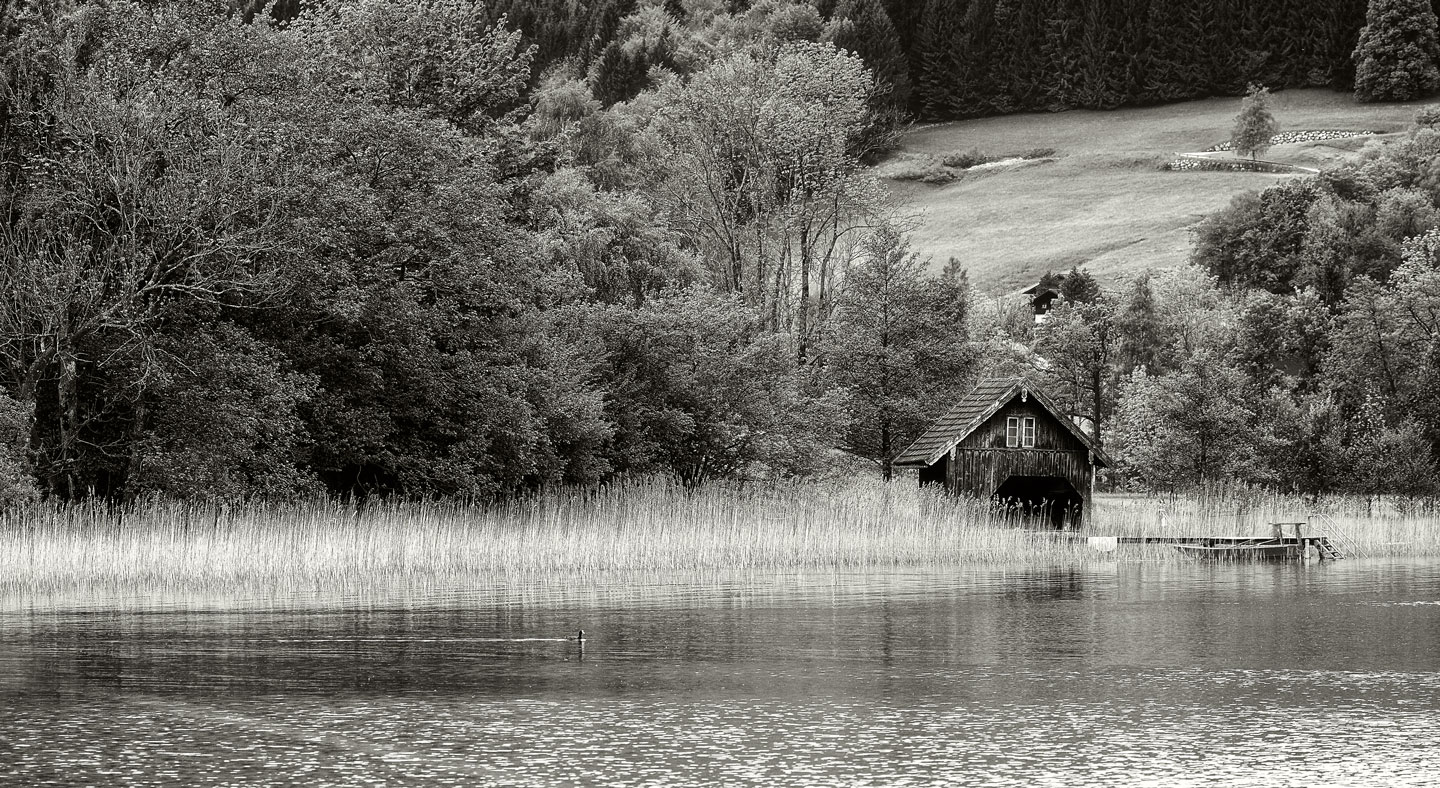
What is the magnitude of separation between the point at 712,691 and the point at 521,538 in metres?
16.3

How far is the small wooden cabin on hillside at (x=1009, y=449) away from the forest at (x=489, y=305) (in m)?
3.78

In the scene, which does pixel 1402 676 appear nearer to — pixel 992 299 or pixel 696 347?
pixel 696 347

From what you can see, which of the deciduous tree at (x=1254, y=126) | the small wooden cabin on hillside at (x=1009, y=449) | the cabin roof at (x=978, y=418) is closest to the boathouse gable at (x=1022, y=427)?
the small wooden cabin on hillside at (x=1009, y=449)

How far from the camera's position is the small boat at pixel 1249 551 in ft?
139

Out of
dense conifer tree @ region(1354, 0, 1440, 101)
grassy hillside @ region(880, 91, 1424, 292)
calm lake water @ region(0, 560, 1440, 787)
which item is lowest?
calm lake water @ region(0, 560, 1440, 787)

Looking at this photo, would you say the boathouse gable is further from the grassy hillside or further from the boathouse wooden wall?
the grassy hillside

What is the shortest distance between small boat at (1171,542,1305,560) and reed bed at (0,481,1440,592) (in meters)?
1.90

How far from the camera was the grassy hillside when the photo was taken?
118062mm

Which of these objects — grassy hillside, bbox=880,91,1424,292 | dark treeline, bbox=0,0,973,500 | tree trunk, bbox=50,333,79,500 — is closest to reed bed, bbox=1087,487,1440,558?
dark treeline, bbox=0,0,973,500

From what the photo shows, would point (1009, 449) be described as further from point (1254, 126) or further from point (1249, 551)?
point (1254, 126)

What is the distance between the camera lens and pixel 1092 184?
13600 centimetres

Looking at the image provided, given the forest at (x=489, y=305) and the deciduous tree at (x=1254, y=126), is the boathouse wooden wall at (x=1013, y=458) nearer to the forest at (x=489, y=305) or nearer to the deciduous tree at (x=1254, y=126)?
the forest at (x=489, y=305)

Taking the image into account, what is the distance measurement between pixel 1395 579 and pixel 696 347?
18.3 m

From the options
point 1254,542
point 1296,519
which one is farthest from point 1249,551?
point 1296,519
